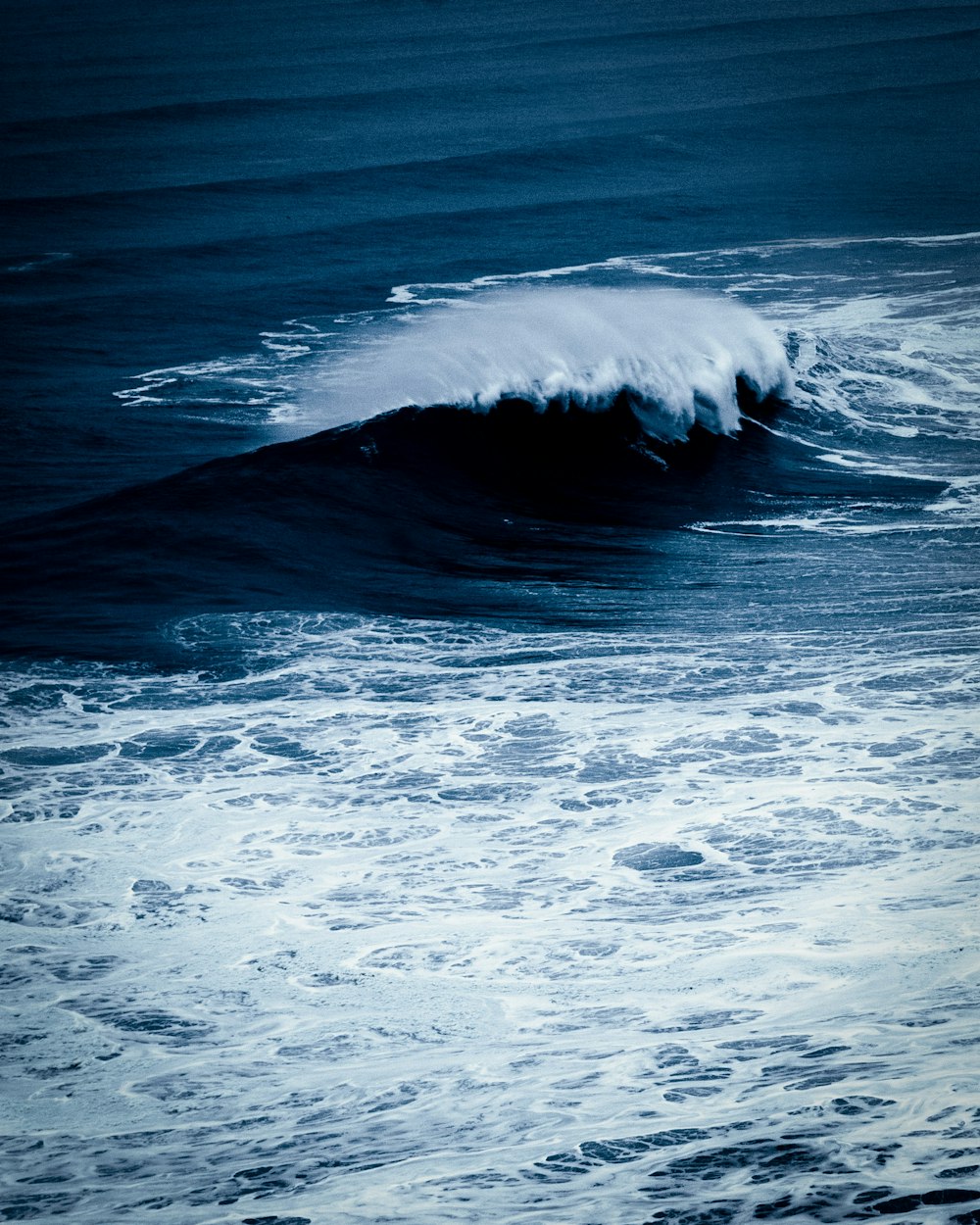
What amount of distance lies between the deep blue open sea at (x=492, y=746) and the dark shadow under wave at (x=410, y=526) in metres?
0.05

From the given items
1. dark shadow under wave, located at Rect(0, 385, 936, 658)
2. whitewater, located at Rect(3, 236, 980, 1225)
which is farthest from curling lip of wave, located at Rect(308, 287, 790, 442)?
whitewater, located at Rect(3, 236, 980, 1225)

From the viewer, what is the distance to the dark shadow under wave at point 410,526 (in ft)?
27.8

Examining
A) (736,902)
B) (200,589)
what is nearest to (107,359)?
(200,589)

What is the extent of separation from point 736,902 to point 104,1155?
2.32 m

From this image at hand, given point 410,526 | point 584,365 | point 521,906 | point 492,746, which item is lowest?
point 521,906

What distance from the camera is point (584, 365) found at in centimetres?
1242

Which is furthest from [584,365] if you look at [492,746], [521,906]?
[521,906]

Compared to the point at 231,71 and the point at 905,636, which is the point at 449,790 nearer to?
the point at 905,636

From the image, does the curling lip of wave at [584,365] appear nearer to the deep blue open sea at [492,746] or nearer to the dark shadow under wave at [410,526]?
the deep blue open sea at [492,746]

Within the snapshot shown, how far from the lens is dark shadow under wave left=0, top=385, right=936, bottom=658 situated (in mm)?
8469

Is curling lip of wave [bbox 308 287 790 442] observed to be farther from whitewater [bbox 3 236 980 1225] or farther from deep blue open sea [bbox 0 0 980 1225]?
whitewater [bbox 3 236 980 1225]

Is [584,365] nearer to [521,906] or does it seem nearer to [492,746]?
[492,746]

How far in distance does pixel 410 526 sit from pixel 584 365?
304cm

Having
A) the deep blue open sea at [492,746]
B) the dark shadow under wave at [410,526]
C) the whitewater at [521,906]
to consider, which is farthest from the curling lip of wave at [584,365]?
the whitewater at [521,906]
